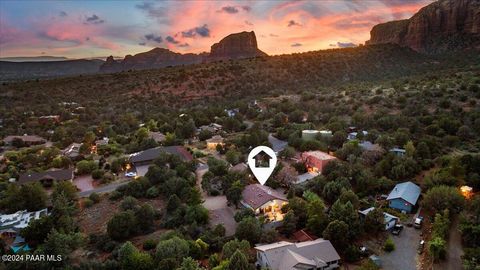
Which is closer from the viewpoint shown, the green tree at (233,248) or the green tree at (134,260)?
the green tree at (134,260)

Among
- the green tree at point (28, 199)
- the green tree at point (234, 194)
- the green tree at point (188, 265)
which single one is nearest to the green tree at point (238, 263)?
the green tree at point (188, 265)

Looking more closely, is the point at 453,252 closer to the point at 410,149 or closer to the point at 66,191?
the point at 410,149

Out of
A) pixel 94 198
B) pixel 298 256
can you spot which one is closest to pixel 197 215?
pixel 298 256

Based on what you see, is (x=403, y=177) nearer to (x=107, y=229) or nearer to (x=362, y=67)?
(x=107, y=229)

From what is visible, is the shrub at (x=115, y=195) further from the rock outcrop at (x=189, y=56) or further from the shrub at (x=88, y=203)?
the rock outcrop at (x=189, y=56)

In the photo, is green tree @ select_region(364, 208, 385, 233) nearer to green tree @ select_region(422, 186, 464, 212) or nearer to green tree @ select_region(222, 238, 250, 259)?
green tree @ select_region(422, 186, 464, 212)

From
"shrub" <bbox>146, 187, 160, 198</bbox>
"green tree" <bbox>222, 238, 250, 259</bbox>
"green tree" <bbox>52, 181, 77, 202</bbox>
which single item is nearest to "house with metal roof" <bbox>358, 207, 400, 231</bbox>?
"green tree" <bbox>222, 238, 250, 259</bbox>
